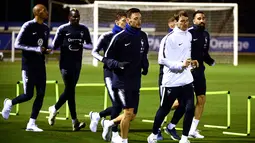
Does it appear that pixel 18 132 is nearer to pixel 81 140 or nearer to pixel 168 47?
pixel 81 140

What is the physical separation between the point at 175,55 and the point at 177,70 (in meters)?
0.24

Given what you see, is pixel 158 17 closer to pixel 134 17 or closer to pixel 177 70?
pixel 177 70

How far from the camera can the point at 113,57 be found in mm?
11125

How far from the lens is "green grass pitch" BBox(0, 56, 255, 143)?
40.6 feet

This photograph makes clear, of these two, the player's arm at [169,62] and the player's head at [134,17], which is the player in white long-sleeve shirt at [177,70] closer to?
the player's arm at [169,62]

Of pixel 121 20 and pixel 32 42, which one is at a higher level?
pixel 121 20

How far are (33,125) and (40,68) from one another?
41.4 inches

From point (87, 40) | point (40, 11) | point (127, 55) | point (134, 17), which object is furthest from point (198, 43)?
point (40, 11)

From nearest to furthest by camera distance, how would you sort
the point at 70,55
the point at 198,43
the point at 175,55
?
1. the point at 175,55
2. the point at 198,43
3. the point at 70,55

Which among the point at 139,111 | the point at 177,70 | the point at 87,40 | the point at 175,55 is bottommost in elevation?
the point at 139,111

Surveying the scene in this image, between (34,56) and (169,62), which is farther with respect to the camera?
(34,56)

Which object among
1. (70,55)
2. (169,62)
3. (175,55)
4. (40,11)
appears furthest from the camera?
(70,55)

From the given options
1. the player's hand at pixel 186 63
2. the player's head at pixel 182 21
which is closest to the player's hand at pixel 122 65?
the player's hand at pixel 186 63

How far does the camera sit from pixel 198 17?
12.5 meters
